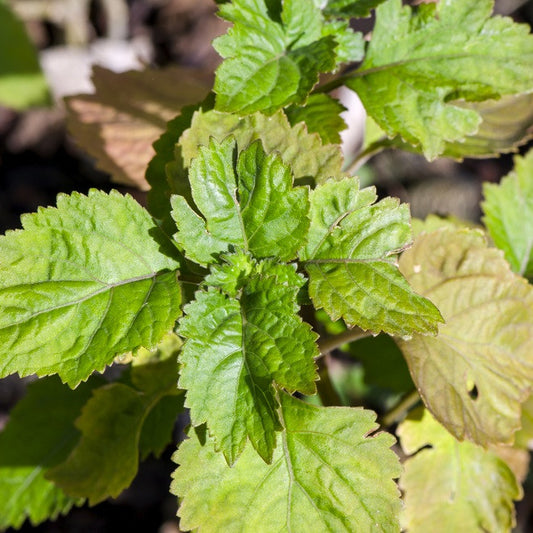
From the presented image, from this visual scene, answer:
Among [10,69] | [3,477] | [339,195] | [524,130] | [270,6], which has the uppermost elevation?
[270,6]

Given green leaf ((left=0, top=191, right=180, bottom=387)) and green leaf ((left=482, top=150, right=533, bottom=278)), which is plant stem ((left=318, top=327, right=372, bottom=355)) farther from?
green leaf ((left=482, top=150, right=533, bottom=278))

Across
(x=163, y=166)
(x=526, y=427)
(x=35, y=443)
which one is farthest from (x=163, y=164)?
(x=526, y=427)

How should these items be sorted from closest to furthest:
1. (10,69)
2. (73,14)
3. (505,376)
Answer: (505,376) < (10,69) < (73,14)

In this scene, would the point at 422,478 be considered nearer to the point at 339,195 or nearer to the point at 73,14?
the point at 339,195

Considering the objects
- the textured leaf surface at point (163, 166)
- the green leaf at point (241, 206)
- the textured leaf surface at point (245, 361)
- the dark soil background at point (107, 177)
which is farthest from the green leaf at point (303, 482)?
the dark soil background at point (107, 177)

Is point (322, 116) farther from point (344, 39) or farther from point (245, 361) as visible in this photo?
point (245, 361)

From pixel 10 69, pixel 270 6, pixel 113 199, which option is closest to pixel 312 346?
pixel 113 199

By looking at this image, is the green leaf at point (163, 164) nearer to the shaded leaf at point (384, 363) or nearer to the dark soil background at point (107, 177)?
the shaded leaf at point (384, 363)
